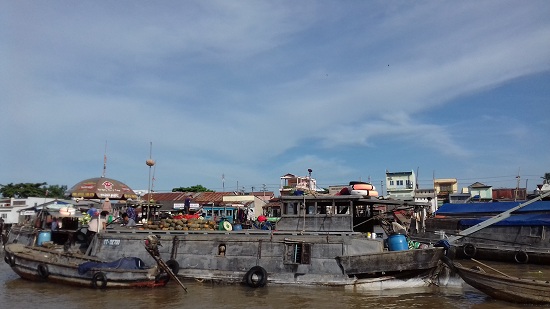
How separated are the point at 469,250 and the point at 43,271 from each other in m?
22.0

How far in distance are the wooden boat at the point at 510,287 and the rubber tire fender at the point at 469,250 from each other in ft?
42.5

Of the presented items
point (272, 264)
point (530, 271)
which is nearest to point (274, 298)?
point (272, 264)

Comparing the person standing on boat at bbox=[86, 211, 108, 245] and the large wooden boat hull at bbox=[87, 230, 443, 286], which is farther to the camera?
the person standing on boat at bbox=[86, 211, 108, 245]

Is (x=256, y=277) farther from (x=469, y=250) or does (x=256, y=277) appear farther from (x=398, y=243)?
(x=469, y=250)

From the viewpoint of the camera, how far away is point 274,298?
46.6 feet

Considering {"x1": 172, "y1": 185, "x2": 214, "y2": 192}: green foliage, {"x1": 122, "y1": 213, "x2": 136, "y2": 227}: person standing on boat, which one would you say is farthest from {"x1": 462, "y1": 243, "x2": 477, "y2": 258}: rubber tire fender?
{"x1": 172, "y1": 185, "x2": 214, "y2": 192}: green foliage

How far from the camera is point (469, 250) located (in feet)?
84.7

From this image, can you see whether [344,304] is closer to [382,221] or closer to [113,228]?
[382,221]

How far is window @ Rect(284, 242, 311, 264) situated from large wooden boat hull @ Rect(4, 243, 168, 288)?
14.5ft

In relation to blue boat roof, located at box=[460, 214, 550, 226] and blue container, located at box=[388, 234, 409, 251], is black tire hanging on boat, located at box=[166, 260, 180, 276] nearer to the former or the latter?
blue container, located at box=[388, 234, 409, 251]

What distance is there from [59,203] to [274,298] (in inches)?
871

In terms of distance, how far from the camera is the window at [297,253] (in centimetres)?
1564

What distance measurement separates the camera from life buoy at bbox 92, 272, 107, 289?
1541 cm

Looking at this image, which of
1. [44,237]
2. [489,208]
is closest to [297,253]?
[44,237]
